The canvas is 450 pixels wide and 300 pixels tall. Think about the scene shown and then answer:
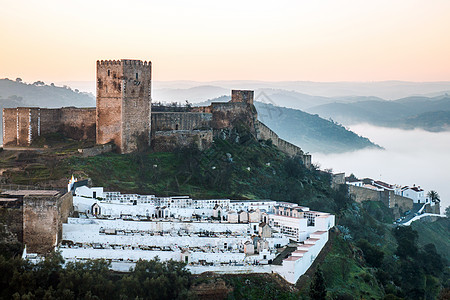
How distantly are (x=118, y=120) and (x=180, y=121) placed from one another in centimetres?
543

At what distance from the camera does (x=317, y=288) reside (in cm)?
2291

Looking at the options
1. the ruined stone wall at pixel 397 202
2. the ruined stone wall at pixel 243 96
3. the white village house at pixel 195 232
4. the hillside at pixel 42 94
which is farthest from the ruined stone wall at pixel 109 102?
the hillside at pixel 42 94

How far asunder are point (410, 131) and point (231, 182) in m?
88.3

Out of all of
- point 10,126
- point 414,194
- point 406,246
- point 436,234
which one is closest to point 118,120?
point 10,126

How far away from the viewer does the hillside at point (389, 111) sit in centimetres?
11931

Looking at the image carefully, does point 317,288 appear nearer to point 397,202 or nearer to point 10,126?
point 10,126

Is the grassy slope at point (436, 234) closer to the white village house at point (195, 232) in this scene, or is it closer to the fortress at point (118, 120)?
the white village house at point (195, 232)

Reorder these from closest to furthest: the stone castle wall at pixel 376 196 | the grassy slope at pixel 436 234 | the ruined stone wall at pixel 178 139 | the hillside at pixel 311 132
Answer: the ruined stone wall at pixel 178 139, the grassy slope at pixel 436 234, the stone castle wall at pixel 376 196, the hillside at pixel 311 132

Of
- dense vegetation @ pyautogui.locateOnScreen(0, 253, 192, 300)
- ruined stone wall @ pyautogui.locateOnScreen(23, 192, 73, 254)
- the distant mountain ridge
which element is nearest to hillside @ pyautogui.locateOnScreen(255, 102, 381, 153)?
the distant mountain ridge

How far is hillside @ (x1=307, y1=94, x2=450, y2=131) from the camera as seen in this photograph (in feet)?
391

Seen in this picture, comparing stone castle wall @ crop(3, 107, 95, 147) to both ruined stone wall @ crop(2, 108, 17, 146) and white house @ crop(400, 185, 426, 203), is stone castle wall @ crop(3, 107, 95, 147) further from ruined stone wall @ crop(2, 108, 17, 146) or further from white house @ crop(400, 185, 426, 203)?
white house @ crop(400, 185, 426, 203)

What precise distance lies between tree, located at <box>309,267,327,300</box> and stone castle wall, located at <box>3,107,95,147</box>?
15.3 metres

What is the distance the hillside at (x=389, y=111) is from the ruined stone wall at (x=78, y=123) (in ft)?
304

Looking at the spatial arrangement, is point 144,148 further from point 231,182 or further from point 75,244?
point 75,244
